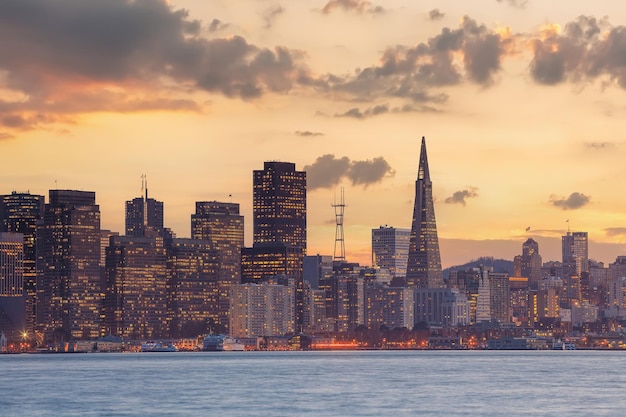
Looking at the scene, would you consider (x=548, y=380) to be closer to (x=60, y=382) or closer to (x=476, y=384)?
(x=476, y=384)

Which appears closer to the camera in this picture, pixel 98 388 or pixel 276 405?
pixel 276 405

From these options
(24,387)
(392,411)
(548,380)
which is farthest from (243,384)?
(392,411)

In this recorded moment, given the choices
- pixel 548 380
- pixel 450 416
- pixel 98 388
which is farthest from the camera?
pixel 548 380

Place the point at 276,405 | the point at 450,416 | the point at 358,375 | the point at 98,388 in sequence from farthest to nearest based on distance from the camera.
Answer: the point at 358,375, the point at 98,388, the point at 276,405, the point at 450,416

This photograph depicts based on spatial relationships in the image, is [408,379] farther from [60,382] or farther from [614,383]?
[60,382]

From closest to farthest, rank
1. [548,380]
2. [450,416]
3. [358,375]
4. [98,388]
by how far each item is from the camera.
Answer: [450,416] < [98,388] < [548,380] < [358,375]

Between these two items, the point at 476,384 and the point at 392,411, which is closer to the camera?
the point at 392,411

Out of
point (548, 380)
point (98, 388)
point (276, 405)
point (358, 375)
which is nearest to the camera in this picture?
point (276, 405)

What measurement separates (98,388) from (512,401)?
53286 millimetres

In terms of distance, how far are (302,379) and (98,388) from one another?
28.8 m

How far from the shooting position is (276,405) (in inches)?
5207

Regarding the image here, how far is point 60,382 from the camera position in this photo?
182 metres

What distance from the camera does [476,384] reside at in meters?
167

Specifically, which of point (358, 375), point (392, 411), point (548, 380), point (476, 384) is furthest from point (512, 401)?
point (358, 375)
